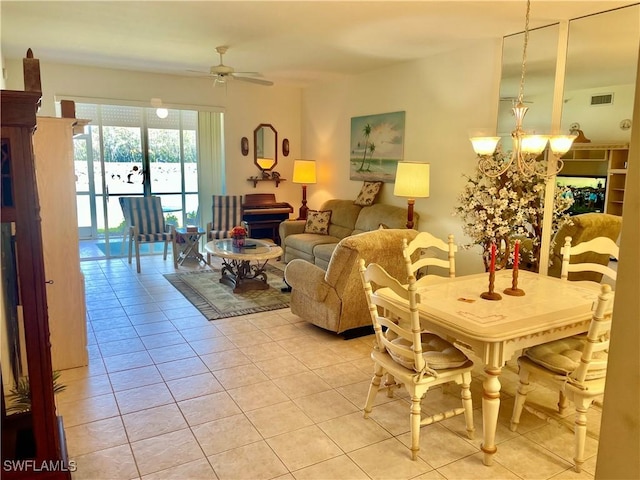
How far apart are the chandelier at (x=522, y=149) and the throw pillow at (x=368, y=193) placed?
6.94ft

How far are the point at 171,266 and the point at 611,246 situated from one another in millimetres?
5407

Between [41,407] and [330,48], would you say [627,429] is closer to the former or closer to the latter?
[41,407]

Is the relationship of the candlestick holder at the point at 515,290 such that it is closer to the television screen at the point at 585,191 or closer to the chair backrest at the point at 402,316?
the chair backrest at the point at 402,316

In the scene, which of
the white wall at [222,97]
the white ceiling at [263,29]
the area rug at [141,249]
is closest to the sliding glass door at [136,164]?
the area rug at [141,249]

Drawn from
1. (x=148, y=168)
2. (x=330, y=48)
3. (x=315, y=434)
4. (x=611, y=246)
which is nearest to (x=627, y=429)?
(x=315, y=434)

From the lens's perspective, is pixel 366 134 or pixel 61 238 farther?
pixel 366 134

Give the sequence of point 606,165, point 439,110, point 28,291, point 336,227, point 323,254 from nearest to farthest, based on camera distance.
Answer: point 28,291, point 606,165, point 439,110, point 323,254, point 336,227

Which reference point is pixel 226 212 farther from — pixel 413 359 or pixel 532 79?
pixel 413 359

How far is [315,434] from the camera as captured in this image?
8.47ft

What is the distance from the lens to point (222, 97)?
7320 millimetres

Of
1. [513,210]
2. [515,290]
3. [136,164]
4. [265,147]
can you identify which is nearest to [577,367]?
[515,290]

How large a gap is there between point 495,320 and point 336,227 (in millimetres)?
4391

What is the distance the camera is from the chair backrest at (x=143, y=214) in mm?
6430

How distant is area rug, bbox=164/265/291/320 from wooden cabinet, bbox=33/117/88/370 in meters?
1.33
